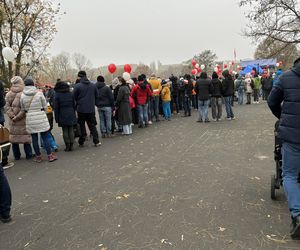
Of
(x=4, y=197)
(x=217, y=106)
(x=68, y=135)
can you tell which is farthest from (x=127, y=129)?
(x=4, y=197)

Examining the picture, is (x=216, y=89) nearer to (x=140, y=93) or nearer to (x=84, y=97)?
(x=140, y=93)

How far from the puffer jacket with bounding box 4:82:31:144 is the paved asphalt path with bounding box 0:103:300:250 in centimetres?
64

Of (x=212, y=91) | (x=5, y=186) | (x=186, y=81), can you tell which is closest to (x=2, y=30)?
(x=186, y=81)

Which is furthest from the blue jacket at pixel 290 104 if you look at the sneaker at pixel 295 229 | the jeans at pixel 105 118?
the jeans at pixel 105 118

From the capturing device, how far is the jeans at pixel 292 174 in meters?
3.33

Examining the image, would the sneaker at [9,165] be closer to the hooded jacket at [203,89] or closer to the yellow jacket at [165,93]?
the yellow jacket at [165,93]

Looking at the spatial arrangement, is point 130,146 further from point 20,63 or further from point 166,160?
point 20,63

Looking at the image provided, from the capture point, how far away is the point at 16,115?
7.50 m

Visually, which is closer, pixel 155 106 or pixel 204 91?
pixel 204 91

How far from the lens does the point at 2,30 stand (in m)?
20.9

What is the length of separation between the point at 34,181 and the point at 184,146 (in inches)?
148

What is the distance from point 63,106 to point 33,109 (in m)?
1.11

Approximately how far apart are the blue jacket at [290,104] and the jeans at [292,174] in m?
0.10

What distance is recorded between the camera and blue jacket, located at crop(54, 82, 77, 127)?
8.08 meters
